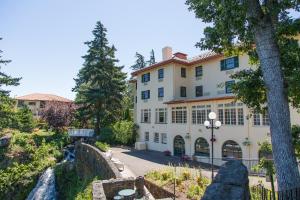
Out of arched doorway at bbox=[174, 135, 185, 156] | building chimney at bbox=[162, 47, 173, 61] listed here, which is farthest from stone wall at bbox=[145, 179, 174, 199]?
building chimney at bbox=[162, 47, 173, 61]

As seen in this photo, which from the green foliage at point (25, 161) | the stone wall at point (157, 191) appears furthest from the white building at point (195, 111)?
the green foliage at point (25, 161)

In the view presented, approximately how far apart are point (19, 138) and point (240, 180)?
1476 inches

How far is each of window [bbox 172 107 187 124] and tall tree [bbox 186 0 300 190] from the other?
62.8 ft

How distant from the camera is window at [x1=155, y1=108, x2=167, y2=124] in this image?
101ft

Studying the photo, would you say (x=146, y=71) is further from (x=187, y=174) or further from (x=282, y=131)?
(x=282, y=131)

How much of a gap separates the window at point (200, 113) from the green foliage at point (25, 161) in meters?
17.7

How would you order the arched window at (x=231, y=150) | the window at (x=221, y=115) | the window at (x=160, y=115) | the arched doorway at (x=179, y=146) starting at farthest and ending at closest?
the window at (x=160, y=115), the arched doorway at (x=179, y=146), the window at (x=221, y=115), the arched window at (x=231, y=150)

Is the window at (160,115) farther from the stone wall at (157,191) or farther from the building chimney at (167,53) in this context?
the stone wall at (157,191)

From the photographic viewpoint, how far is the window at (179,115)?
27.5 m

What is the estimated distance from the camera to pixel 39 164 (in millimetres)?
28578

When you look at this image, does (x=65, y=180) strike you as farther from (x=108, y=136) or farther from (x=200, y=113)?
(x=200, y=113)

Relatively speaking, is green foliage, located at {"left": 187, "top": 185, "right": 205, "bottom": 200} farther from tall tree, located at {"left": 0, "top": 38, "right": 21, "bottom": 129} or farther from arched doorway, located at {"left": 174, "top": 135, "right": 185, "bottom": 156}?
tall tree, located at {"left": 0, "top": 38, "right": 21, "bottom": 129}

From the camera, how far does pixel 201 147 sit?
25.2 m

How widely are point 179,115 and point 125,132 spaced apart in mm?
9990
